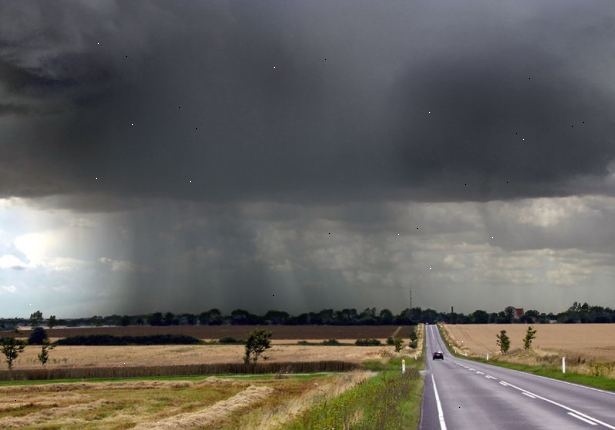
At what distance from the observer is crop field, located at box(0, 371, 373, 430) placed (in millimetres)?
35750

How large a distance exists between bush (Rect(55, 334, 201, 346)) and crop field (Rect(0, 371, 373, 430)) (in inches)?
4661

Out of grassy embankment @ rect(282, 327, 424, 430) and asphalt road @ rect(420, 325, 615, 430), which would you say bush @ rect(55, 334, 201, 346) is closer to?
asphalt road @ rect(420, 325, 615, 430)

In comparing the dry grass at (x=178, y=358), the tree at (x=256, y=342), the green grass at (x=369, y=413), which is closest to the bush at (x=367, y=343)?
the dry grass at (x=178, y=358)

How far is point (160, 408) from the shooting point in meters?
47.0

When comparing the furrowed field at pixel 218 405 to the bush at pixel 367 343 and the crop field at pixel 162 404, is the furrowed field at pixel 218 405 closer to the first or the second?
the crop field at pixel 162 404

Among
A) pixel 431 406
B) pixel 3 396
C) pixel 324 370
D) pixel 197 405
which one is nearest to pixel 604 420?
pixel 431 406

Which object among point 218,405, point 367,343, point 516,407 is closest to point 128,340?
point 367,343

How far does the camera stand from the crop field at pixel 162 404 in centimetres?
3575

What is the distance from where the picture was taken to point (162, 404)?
4919 centimetres

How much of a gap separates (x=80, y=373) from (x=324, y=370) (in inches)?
1207

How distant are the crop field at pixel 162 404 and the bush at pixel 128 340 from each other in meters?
118

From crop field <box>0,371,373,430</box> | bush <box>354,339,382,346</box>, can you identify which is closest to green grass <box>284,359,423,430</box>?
crop field <box>0,371,373,430</box>

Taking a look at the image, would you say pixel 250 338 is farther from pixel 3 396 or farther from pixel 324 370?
pixel 3 396

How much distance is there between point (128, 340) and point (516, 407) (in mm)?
Result: 176534
